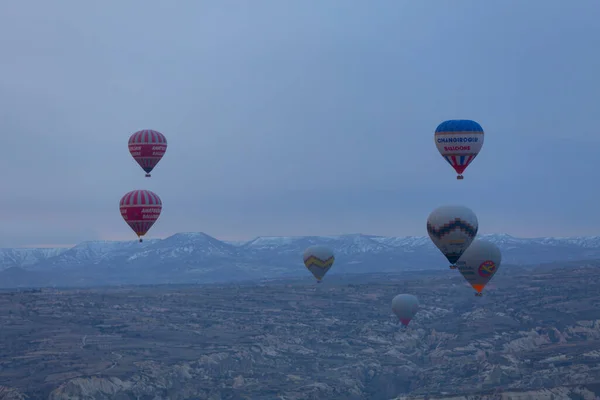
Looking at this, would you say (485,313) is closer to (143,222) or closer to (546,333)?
(546,333)

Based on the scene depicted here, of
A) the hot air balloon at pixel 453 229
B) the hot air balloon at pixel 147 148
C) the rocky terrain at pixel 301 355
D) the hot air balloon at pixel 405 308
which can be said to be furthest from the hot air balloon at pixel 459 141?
the hot air balloon at pixel 405 308

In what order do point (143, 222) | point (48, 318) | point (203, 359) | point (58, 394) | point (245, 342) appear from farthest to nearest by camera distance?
point (48, 318) → point (245, 342) → point (203, 359) → point (58, 394) → point (143, 222)

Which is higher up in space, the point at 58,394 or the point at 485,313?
the point at 485,313

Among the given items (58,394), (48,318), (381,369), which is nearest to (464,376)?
(381,369)

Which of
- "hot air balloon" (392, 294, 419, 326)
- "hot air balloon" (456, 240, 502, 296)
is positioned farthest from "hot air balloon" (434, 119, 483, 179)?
"hot air balloon" (392, 294, 419, 326)

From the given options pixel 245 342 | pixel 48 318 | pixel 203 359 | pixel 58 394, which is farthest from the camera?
pixel 48 318

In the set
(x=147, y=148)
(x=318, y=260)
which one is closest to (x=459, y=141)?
(x=147, y=148)

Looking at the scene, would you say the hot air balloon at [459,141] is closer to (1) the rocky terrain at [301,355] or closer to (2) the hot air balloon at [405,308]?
(1) the rocky terrain at [301,355]
